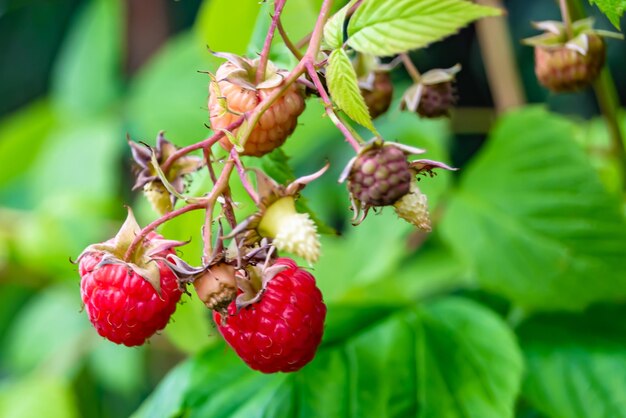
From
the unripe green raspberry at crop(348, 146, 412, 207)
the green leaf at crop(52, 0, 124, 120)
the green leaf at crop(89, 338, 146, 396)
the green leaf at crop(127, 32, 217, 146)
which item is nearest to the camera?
the unripe green raspberry at crop(348, 146, 412, 207)

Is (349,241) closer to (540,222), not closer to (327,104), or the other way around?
(540,222)

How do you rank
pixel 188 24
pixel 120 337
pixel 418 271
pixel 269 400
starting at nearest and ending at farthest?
pixel 120 337 < pixel 269 400 < pixel 418 271 < pixel 188 24

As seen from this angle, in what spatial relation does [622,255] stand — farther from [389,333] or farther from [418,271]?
[418,271]

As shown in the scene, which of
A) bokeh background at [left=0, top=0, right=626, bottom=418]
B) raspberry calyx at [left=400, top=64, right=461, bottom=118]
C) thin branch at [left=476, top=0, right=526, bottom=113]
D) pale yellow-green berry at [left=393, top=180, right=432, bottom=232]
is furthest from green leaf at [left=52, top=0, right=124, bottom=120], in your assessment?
pale yellow-green berry at [left=393, top=180, right=432, bottom=232]


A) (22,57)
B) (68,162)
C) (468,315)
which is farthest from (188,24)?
(468,315)

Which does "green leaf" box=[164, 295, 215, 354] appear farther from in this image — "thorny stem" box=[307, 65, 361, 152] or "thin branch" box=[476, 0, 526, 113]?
"thin branch" box=[476, 0, 526, 113]

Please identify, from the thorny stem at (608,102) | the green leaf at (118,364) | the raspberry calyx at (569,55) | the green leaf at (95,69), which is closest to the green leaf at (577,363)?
A: the thorny stem at (608,102)
